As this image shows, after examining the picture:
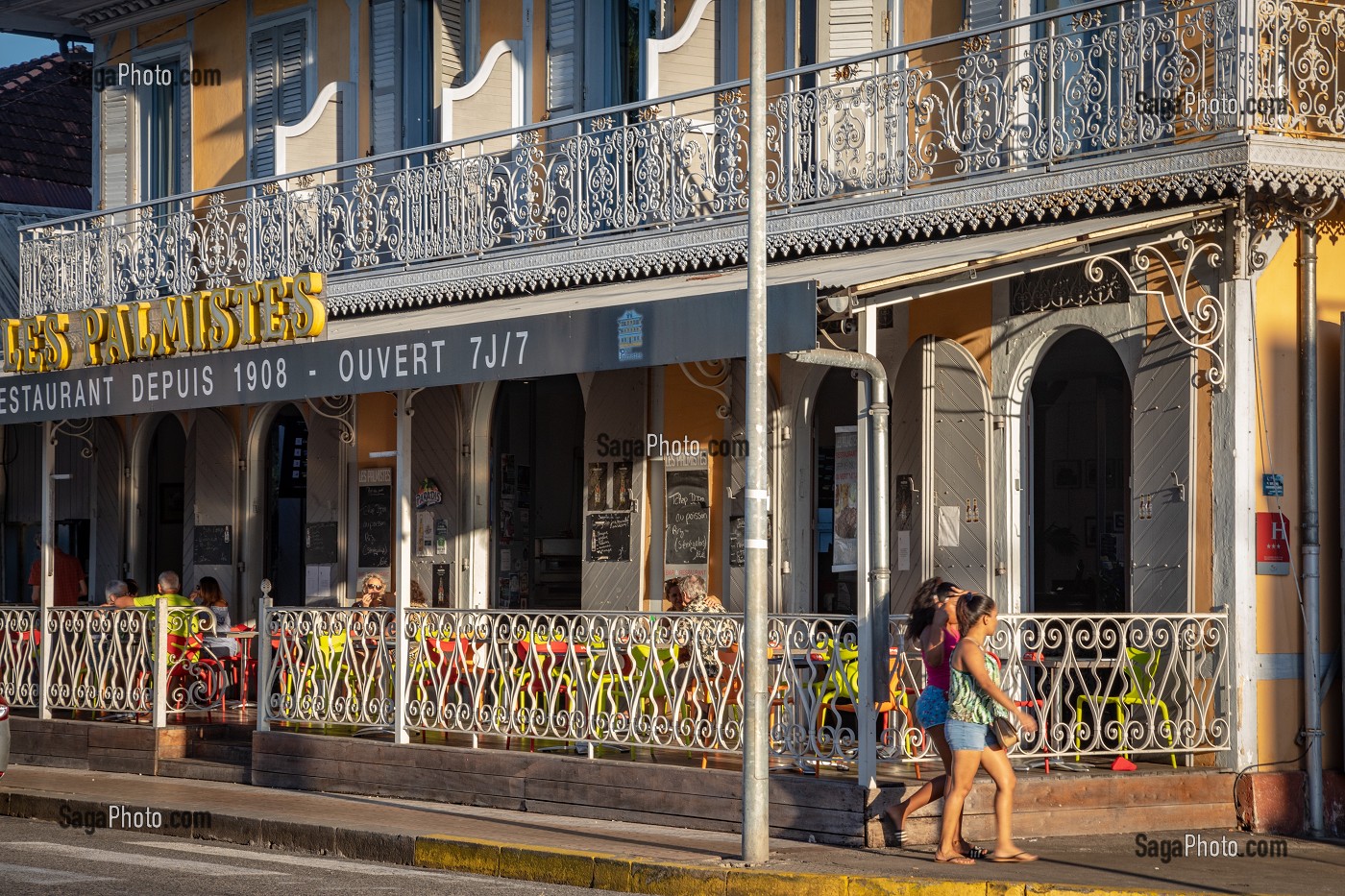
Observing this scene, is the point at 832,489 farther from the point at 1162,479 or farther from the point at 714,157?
the point at 1162,479

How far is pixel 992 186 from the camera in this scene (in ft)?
41.1

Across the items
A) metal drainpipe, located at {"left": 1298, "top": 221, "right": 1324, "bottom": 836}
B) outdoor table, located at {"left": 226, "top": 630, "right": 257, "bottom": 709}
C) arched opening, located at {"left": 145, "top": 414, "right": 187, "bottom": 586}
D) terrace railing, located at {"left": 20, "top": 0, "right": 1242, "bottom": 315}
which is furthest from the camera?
arched opening, located at {"left": 145, "top": 414, "right": 187, "bottom": 586}

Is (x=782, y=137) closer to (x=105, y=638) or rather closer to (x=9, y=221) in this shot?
(x=105, y=638)

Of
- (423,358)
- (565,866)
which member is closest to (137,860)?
(565,866)

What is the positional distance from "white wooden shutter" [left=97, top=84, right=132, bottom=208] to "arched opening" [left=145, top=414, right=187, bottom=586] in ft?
9.34

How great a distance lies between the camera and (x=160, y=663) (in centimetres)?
1525

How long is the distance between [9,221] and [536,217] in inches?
389

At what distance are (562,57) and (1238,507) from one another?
8.27 metres

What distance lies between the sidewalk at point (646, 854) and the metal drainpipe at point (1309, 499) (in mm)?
616

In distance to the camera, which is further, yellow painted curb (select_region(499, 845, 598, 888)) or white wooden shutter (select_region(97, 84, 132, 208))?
white wooden shutter (select_region(97, 84, 132, 208))

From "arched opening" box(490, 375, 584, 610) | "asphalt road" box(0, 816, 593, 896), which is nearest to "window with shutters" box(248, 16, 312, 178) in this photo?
"arched opening" box(490, 375, 584, 610)

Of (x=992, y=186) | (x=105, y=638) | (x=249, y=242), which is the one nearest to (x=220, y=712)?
(x=105, y=638)

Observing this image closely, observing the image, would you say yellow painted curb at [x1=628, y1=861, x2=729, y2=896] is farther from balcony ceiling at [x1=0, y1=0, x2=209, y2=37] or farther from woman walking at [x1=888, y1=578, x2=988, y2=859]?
balcony ceiling at [x1=0, y1=0, x2=209, y2=37]

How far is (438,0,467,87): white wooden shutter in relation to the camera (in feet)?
59.8
